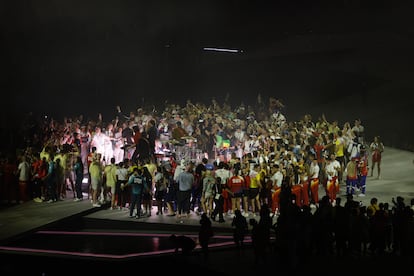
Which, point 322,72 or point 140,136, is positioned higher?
point 322,72

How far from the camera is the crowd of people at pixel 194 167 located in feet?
46.3

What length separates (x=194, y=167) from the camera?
1530 cm

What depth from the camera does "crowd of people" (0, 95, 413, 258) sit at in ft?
46.3

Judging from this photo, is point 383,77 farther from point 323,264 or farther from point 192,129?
point 323,264

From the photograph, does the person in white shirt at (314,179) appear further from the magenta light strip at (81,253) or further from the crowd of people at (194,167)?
the magenta light strip at (81,253)

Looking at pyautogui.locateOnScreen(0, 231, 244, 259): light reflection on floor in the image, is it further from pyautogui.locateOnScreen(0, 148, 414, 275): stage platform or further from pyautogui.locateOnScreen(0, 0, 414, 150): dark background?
pyautogui.locateOnScreen(0, 0, 414, 150): dark background

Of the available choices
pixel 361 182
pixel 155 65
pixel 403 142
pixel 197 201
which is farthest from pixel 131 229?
pixel 155 65

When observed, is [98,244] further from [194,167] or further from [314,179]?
[314,179]

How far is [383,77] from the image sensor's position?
30.6 meters

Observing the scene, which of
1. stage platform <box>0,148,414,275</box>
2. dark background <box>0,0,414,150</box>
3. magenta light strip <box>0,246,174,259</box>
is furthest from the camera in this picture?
dark background <box>0,0,414,150</box>

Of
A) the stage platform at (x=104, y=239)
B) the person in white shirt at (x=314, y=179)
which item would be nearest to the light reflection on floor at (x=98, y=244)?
the stage platform at (x=104, y=239)

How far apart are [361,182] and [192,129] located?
6.03 meters

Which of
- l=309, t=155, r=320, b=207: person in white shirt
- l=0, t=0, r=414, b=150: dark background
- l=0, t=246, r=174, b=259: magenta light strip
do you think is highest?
l=0, t=0, r=414, b=150: dark background

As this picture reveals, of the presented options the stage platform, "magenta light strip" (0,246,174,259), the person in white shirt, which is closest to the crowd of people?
the person in white shirt
